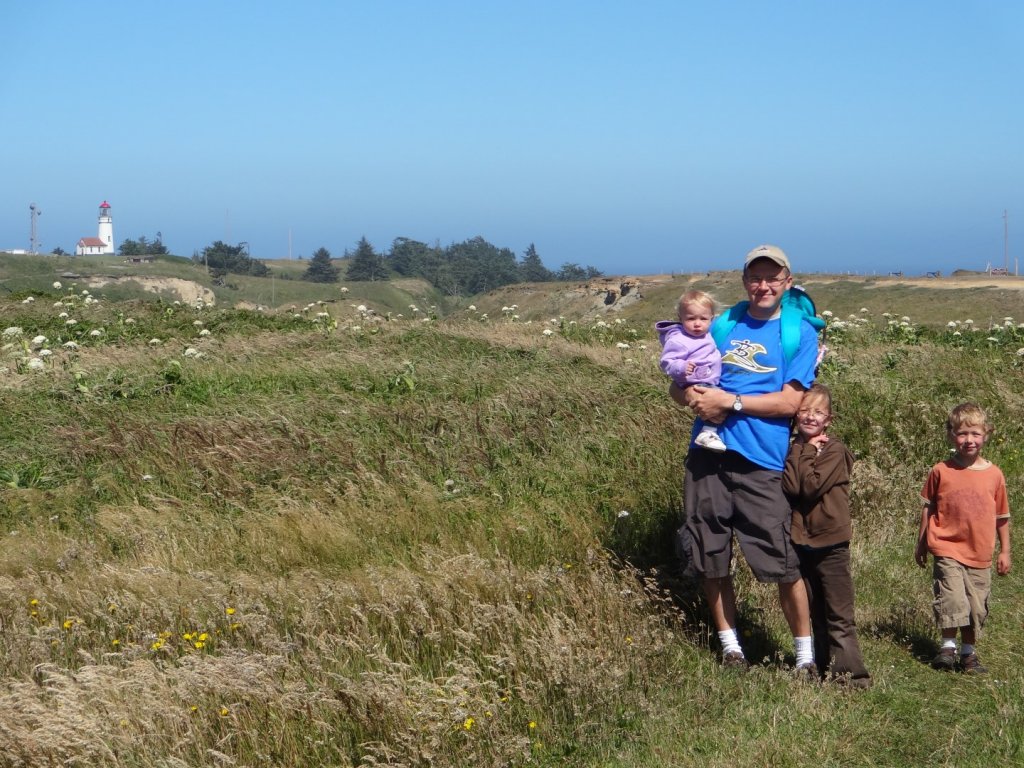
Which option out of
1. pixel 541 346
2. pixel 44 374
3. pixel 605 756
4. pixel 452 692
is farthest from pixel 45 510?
pixel 541 346

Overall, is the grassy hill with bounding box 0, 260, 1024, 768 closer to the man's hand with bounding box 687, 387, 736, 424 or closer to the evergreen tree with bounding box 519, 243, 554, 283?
the man's hand with bounding box 687, 387, 736, 424

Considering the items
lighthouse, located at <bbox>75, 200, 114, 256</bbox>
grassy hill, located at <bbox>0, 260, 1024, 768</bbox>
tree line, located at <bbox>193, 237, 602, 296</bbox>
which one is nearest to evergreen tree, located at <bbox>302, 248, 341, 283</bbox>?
tree line, located at <bbox>193, 237, 602, 296</bbox>

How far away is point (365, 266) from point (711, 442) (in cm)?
12255

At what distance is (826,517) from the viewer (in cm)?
480

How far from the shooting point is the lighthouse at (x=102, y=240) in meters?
163

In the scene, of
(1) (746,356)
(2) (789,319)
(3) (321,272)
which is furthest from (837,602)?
(3) (321,272)

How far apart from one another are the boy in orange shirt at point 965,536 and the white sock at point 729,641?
1.08 m

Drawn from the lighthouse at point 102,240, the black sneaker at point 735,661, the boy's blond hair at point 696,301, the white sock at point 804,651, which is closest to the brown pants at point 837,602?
the white sock at point 804,651

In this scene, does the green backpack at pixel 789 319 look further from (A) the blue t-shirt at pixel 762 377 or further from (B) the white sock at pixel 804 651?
(B) the white sock at pixel 804 651

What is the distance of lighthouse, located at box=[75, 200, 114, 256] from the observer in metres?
163

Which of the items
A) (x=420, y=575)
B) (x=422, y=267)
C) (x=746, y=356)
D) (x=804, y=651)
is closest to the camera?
(x=746, y=356)

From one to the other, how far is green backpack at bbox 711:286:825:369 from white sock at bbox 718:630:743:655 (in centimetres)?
132

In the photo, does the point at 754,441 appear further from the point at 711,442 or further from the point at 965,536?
the point at 965,536

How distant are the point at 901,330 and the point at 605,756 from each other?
39.2 ft
